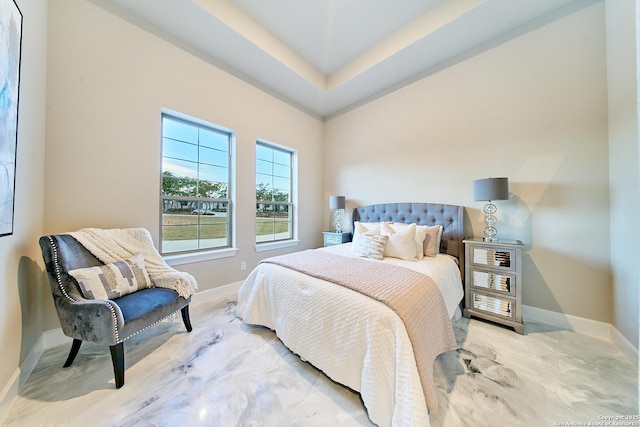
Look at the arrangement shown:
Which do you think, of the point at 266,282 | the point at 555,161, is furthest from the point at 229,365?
the point at 555,161

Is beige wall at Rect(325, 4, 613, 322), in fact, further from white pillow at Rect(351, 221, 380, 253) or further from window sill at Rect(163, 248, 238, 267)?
window sill at Rect(163, 248, 238, 267)

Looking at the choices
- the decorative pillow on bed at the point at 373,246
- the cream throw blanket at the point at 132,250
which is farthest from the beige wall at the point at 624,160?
the cream throw blanket at the point at 132,250

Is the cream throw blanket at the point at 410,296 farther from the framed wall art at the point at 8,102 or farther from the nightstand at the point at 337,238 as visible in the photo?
the framed wall art at the point at 8,102

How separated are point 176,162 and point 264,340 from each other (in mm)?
2306

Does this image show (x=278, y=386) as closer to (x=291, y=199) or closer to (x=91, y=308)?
(x=91, y=308)

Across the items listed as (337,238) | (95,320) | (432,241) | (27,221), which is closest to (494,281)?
(432,241)

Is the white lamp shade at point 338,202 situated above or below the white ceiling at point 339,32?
below

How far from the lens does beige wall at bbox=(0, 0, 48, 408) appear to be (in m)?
1.23

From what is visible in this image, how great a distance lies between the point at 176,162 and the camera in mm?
2545

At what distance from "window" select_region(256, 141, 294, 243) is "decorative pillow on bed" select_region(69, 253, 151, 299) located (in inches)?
64.6

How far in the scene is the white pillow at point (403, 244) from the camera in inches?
87.5

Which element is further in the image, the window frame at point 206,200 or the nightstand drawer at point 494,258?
the window frame at point 206,200

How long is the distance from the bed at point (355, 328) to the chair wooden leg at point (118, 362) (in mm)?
859

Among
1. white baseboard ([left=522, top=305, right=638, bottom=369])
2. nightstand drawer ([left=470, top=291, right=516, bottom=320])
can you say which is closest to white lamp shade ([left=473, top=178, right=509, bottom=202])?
nightstand drawer ([left=470, top=291, right=516, bottom=320])
